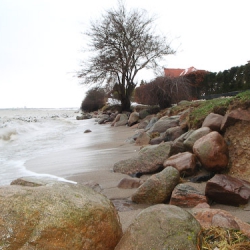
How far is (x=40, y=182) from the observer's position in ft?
7.16

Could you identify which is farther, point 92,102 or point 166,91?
point 92,102

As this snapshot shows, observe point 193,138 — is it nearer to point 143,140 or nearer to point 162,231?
point 143,140

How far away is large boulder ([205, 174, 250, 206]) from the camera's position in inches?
108

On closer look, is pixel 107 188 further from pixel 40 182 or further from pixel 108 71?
pixel 108 71

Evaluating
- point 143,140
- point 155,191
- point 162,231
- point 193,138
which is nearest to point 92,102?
point 143,140

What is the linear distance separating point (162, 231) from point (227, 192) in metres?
1.36

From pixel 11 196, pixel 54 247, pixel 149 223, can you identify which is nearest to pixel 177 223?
pixel 149 223

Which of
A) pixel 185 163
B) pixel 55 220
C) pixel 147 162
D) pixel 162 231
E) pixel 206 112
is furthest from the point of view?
pixel 206 112

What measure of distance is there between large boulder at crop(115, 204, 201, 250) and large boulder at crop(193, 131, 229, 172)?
1781 millimetres

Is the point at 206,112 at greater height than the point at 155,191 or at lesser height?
greater

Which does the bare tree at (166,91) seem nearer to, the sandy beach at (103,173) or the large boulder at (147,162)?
the sandy beach at (103,173)

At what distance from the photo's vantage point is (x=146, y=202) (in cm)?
293

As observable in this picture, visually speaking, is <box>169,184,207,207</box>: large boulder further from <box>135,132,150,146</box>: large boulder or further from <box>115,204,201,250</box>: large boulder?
<box>135,132,150,146</box>: large boulder

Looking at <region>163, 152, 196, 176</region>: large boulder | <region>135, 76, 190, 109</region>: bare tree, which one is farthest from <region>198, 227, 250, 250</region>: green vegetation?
<region>135, 76, 190, 109</region>: bare tree
